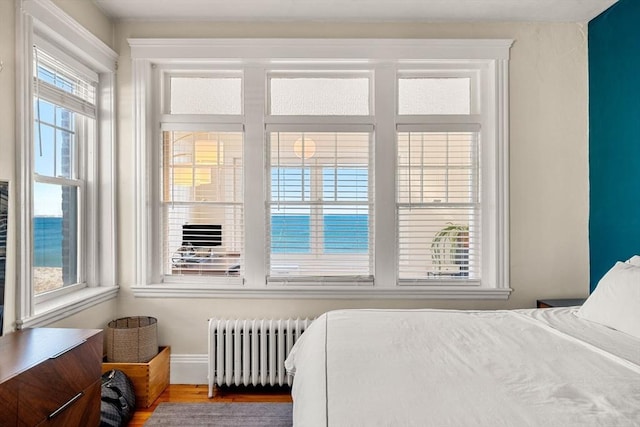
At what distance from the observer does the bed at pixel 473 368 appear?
1122 mm

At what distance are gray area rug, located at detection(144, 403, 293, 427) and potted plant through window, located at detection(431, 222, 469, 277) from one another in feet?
4.92

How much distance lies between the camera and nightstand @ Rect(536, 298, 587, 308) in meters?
2.81

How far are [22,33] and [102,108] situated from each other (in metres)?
0.90

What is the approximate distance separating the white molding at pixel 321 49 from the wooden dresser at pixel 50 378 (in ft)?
6.76

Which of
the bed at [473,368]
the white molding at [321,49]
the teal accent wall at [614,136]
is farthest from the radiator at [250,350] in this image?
the teal accent wall at [614,136]

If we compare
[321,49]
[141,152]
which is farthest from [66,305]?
[321,49]

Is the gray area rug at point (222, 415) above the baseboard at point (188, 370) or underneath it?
underneath

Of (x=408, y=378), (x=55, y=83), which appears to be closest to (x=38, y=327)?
(x=55, y=83)

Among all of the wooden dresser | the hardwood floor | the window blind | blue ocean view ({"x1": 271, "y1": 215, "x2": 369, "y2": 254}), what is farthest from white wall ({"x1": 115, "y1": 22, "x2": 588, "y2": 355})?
the wooden dresser

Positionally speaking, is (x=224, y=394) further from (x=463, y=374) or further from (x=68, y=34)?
(x=68, y=34)

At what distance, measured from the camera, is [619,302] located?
2.01m

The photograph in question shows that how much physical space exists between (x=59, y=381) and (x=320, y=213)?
192 centimetres

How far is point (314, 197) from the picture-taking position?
311 centimetres

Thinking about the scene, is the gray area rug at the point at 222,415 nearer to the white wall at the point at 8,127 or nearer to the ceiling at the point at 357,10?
the white wall at the point at 8,127
